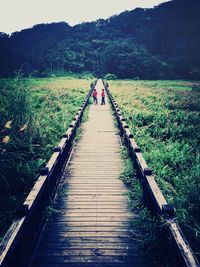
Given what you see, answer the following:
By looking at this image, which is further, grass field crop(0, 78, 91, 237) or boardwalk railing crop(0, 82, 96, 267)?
grass field crop(0, 78, 91, 237)

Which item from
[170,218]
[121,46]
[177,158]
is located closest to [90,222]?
[170,218]

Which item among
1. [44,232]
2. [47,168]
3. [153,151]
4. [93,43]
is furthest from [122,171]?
[93,43]

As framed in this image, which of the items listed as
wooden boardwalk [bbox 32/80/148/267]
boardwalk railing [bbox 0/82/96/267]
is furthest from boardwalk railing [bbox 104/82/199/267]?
boardwalk railing [bbox 0/82/96/267]

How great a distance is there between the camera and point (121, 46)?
243 ft

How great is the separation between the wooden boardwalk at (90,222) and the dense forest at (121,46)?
3928cm

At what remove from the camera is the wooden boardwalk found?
4020mm

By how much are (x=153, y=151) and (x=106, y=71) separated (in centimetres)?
6244

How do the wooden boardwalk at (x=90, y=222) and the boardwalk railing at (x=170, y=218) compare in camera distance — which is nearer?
the boardwalk railing at (x=170, y=218)

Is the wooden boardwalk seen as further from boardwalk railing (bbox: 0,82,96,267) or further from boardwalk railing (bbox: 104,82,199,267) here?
boardwalk railing (bbox: 104,82,199,267)

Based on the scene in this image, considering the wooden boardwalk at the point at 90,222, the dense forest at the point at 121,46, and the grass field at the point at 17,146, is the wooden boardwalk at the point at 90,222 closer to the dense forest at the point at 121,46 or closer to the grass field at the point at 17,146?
the grass field at the point at 17,146

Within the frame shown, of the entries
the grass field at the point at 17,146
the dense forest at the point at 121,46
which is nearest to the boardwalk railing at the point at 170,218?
the grass field at the point at 17,146

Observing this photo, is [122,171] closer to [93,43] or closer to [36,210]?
[36,210]

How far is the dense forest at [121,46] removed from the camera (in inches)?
2645

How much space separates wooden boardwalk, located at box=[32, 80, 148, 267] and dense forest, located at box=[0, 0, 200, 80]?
39.3 meters
